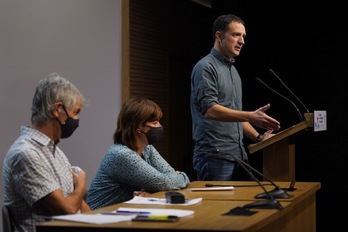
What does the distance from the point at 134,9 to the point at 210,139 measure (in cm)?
191

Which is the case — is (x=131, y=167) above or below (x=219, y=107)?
below

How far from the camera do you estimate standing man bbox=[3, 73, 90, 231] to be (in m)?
3.49

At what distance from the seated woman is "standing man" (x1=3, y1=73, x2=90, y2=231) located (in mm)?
355

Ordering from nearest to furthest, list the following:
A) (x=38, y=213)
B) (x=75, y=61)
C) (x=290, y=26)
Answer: (x=38, y=213), (x=75, y=61), (x=290, y=26)

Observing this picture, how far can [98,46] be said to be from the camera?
20.5ft

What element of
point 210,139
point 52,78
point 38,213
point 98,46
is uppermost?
point 98,46

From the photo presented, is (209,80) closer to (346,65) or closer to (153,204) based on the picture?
(153,204)

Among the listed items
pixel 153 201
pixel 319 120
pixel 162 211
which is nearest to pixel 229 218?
pixel 162 211

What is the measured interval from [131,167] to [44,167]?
71cm

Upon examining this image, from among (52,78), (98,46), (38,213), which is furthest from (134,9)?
(38,213)

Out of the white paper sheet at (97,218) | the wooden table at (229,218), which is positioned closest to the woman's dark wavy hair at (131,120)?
the wooden table at (229,218)

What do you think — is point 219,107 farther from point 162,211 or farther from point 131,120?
point 162,211

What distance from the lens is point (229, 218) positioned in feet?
10.0

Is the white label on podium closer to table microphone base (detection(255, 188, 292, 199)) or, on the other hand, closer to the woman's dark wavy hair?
table microphone base (detection(255, 188, 292, 199))
